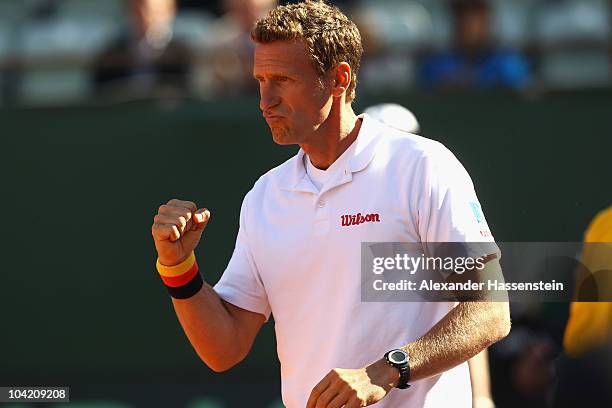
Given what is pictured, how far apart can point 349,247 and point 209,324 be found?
21.6 inches

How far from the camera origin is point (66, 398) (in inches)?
247

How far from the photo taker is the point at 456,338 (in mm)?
3293

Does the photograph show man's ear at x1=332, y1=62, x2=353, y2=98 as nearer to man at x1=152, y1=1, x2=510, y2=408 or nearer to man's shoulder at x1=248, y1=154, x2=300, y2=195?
man at x1=152, y1=1, x2=510, y2=408

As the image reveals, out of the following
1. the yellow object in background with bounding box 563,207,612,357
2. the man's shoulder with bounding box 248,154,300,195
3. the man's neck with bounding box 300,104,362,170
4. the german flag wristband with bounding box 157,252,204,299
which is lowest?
the yellow object in background with bounding box 563,207,612,357

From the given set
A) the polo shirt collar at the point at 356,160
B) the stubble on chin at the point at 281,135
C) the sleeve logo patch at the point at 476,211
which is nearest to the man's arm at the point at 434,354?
the sleeve logo patch at the point at 476,211

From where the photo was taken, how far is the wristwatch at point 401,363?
323cm

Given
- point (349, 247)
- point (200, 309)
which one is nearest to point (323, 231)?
point (349, 247)

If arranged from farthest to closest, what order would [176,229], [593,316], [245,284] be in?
1. [593,316]
2. [245,284]
3. [176,229]

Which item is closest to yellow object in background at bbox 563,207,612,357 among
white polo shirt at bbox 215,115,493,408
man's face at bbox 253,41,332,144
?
white polo shirt at bbox 215,115,493,408

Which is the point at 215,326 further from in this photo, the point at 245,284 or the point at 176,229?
the point at 176,229

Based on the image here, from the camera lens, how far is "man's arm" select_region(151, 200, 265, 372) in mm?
3609

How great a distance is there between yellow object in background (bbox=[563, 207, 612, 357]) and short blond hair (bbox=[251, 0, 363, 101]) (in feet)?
4.21

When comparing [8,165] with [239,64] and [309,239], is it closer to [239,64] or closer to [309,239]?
[239,64]

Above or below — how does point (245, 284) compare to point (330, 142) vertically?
below
